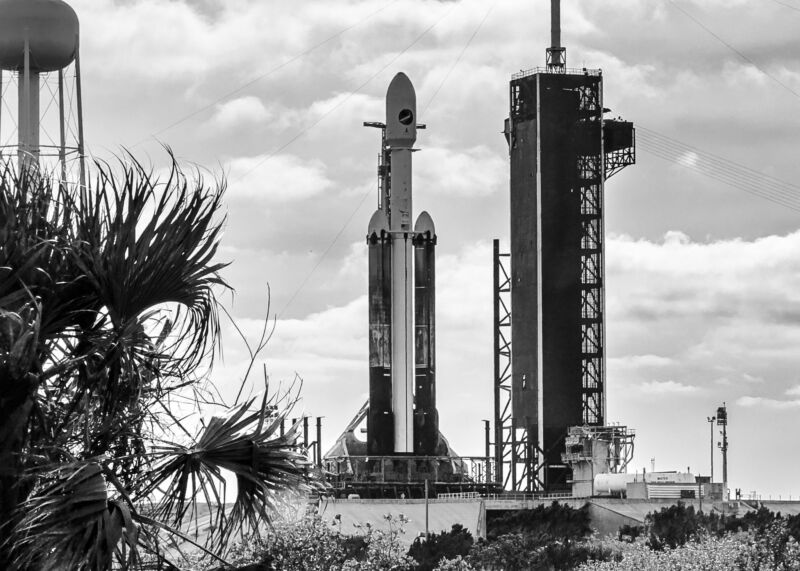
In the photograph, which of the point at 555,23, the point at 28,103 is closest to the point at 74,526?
the point at 28,103

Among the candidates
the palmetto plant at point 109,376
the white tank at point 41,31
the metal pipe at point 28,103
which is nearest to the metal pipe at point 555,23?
the metal pipe at point 28,103

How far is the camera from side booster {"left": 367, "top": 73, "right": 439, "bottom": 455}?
102 metres

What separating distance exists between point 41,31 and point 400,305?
58036 millimetres

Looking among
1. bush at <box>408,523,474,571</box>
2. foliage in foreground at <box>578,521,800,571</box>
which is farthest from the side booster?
foliage in foreground at <box>578,521,800,571</box>

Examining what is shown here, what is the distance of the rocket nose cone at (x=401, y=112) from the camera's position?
102438 millimetres

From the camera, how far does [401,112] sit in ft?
341

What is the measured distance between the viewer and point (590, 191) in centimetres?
11462

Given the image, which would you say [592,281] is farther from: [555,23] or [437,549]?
[437,549]

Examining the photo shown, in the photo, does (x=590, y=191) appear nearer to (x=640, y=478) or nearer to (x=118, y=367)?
(x=640, y=478)

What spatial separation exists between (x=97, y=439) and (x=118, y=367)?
520 mm

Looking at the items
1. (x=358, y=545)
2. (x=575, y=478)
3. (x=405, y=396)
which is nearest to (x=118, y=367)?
(x=358, y=545)

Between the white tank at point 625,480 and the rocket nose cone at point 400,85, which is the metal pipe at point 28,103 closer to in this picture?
the rocket nose cone at point 400,85

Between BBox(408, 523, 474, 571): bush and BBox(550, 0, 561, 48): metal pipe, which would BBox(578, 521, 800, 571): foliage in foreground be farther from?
BBox(550, 0, 561, 48): metal pipe

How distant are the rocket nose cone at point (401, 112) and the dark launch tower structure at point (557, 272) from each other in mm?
13620
